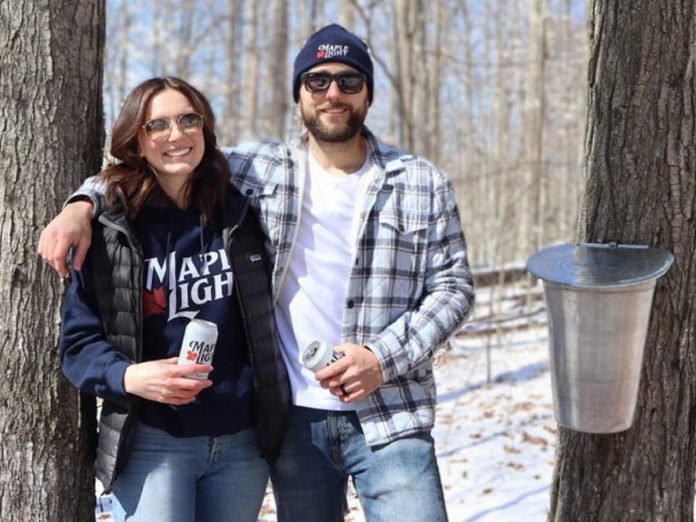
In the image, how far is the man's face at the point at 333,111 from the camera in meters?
2.80

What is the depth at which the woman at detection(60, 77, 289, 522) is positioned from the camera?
8.20 feet

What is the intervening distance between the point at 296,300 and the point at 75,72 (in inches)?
47.9

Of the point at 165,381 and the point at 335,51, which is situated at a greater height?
the point at 335,51

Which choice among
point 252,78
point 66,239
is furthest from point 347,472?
point 252,78

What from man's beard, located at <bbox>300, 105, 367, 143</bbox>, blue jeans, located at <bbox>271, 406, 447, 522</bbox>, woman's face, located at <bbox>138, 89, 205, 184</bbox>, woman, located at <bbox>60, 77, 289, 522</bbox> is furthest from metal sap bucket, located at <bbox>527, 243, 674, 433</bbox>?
woman's face, located at <bbox>138, 89, 205, 184</bbox>

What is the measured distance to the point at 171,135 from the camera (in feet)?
8.53

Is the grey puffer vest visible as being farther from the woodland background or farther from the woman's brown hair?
the woodland background

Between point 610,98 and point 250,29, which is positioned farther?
point 250,29

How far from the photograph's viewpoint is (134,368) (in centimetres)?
240

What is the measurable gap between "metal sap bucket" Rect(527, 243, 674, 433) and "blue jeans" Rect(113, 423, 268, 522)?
1.05 meters

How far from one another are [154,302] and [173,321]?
0.28ft

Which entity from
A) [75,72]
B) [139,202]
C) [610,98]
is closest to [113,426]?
[139,202]

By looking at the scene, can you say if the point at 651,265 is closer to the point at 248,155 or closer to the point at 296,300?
the point at 296,300

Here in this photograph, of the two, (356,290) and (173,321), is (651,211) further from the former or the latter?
(173,321)
